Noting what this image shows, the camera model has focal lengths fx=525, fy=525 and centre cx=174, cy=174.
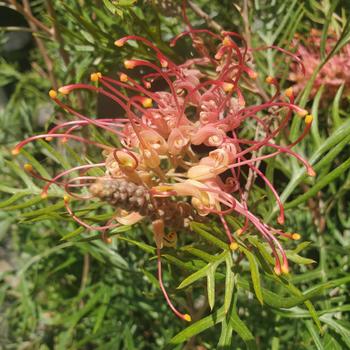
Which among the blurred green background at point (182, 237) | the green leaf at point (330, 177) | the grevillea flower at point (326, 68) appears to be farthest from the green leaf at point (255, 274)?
the grevillea flower at point (326, 68)

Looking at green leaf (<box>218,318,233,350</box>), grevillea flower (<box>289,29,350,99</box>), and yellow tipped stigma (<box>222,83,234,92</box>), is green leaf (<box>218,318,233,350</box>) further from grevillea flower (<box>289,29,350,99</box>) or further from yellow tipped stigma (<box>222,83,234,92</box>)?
grevillea flower (<box>289,29,350,99</box>)

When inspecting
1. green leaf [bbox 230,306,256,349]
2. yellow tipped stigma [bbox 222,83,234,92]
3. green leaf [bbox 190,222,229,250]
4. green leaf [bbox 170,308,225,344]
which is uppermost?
yellow tipped stigma [bbox 222,83,234,92]

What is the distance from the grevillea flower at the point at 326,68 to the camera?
887mm

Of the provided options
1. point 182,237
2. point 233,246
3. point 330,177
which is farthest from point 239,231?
point 182,237

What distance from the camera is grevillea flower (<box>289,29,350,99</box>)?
0.89 metres

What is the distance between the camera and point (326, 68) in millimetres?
897

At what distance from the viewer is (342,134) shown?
68 cm

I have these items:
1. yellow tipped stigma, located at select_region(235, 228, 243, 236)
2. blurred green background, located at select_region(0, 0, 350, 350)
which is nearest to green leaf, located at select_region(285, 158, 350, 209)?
blurred green background, located at select_region(0, 0, 350, 350)

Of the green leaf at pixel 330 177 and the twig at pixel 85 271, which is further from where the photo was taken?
the twig at pixel 85 271

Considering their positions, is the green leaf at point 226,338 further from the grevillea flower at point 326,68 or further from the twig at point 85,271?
the twig at point 85,271

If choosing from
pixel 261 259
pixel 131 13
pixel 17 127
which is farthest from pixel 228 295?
pixel 17 127

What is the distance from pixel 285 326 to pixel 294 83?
470mm

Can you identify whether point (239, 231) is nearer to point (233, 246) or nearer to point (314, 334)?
point (233, 246)

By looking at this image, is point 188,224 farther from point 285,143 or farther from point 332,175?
point 285,143
